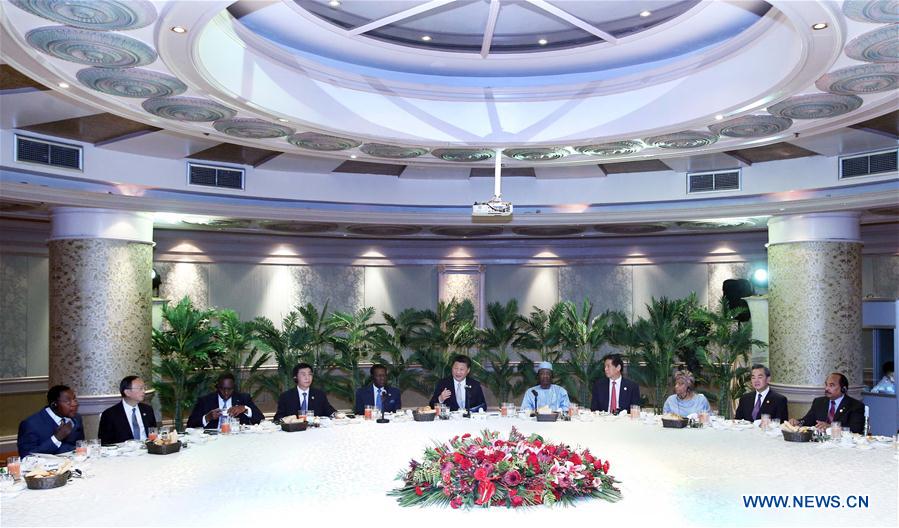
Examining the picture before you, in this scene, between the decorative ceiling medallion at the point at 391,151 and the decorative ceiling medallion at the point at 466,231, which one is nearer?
the decorative ceiling medallion at the point at 391,151

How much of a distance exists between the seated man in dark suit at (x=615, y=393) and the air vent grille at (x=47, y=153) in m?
6.57

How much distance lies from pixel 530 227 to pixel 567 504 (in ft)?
26.1

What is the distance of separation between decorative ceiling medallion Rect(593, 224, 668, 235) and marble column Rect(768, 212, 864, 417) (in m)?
2.18

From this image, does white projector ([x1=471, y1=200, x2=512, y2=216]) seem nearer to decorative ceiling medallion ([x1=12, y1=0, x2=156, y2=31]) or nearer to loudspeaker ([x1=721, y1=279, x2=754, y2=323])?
decorative ceiling medallion ([x1=12, y1=0, x2=156, y2=31])

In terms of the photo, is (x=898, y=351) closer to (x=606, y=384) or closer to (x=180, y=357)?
(x=606, y=384)

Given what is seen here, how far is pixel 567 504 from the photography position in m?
4.61

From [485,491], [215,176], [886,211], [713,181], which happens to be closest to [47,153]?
[215,176]

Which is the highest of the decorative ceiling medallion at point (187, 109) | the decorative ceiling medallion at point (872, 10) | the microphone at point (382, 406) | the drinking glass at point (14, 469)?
the decorative ceiling medallion at point (872, 10)

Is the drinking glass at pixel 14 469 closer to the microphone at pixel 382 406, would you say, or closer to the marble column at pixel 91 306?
the microphone at pixel 382 406

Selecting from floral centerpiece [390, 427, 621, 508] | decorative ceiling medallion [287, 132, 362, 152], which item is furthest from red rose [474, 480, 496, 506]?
decorative ceiling medallion [287, 132, 362, 152]

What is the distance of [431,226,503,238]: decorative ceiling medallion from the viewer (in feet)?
41.4

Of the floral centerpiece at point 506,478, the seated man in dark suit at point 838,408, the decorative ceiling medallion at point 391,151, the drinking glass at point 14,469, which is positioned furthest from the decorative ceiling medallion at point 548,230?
the drinking glass at point 14,469

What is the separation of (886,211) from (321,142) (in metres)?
7.26

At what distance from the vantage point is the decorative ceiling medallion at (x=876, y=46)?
5.31 m
